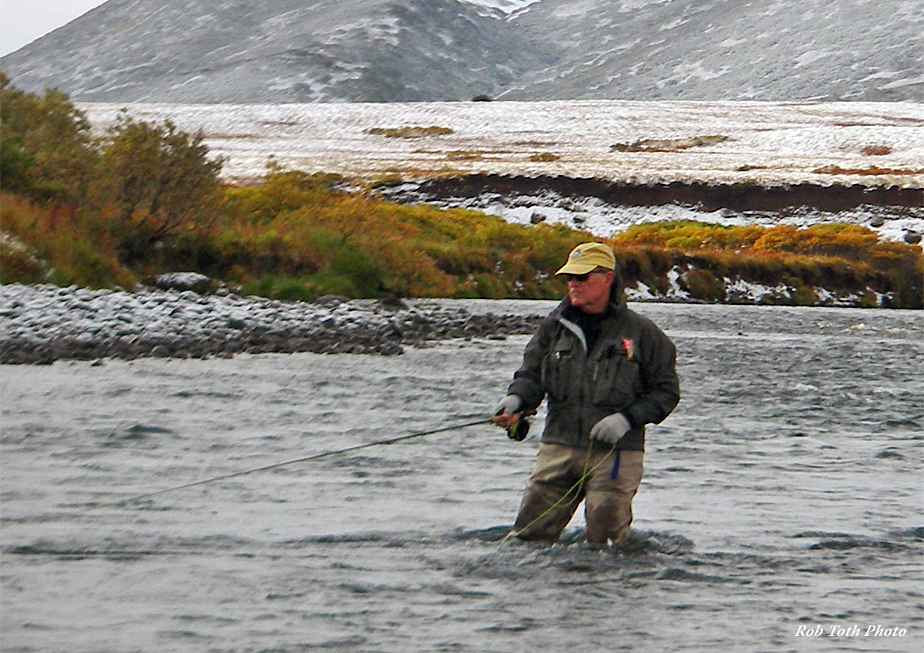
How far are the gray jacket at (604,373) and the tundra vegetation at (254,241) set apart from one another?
1300 cm

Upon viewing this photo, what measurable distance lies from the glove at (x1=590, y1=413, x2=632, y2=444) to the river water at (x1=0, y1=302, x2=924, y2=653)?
0.72 metres

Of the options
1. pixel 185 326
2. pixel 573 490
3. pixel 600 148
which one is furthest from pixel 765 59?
pixel 573 490

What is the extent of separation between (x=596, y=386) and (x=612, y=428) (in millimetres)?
242

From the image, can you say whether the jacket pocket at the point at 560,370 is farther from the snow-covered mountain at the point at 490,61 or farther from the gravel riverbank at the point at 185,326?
the snow-covered mountain at the point at 490,61

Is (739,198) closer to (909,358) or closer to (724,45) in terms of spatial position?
(909,358)

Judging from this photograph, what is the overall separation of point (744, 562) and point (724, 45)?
160m

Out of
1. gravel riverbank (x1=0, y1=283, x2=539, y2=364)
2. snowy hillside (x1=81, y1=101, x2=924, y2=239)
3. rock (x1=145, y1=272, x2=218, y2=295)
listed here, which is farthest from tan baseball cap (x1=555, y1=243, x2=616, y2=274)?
snowy hillside (x1=81, y1=101, x2=924, y2=239)

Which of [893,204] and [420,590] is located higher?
[420,590]

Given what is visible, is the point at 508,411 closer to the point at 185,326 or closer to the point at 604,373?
the point at 604,373

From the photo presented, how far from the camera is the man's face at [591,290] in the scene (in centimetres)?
642

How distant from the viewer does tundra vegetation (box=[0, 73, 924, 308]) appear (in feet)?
67.1

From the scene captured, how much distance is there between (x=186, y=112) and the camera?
9138cm

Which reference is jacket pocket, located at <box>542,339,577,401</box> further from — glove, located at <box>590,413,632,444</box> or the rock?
the rock

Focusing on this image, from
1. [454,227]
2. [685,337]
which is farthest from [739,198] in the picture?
[685,337]
